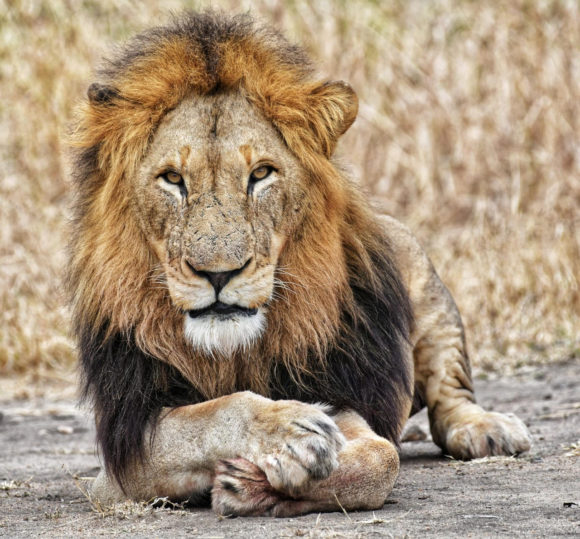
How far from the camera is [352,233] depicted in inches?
144

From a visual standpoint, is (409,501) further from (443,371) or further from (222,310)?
(443,371)

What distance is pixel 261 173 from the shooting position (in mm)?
3410

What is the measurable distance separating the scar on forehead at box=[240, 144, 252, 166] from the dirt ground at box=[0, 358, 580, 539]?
1.11 meters

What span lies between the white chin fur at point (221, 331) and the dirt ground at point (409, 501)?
0.51 m

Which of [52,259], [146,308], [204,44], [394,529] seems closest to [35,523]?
[146,308]

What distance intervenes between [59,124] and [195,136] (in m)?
7.54

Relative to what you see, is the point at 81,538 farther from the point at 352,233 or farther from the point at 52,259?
Result: the point at 52,259

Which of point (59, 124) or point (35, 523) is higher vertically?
point (59, 124)

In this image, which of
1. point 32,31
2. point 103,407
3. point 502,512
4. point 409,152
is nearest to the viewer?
point 502,512

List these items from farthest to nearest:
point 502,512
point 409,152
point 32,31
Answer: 1. point 32,31
2. point 409,152
3. point 502,512

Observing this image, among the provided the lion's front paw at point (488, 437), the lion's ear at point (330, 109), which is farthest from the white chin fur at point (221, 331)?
the lion's front paw at point (488, 437)

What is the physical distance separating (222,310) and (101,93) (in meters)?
0.90

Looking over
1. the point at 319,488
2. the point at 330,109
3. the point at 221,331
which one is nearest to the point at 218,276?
the point at 221,331

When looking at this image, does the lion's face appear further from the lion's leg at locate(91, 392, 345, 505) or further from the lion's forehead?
the lion's leg at locate(91, 392, 345, 505)
